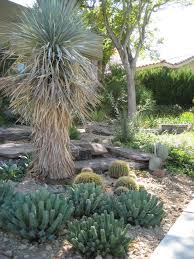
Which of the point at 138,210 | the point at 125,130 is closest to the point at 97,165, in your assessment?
the point at 125,130

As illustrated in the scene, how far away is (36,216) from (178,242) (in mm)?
1499

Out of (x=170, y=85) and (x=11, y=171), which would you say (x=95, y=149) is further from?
(x=170, y=85)

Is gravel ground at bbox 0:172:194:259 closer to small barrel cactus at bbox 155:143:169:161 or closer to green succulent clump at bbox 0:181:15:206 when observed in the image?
green succulent clump at bbox 0:181:15:206

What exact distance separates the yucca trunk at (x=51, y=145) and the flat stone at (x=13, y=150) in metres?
0.72

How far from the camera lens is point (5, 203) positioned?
3832 mm

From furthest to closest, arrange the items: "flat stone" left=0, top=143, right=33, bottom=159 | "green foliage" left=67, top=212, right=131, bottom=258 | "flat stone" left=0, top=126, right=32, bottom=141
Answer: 1. "flat stone" left=0, top=126, right=32, bottom=141
2. "flat stone" left=0, top=143, right=33, bottom=159
3. "green foliage" left=67, top=212, right=131, bottom=258

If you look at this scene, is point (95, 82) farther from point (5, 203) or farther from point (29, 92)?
point (5, 203)

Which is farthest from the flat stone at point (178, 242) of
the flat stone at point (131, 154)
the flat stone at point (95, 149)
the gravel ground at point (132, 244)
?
the flat stone at point (95, 149)

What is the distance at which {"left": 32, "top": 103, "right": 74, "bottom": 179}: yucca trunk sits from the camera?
5.59m

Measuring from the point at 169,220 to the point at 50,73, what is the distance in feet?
8.49

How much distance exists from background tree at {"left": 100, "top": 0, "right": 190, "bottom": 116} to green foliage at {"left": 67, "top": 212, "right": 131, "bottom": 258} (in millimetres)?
11329

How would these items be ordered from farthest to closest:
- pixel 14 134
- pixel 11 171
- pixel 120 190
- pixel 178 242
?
pixel 14 134 → pixel 11 171 → pixel 120 190 → pixel 178 242

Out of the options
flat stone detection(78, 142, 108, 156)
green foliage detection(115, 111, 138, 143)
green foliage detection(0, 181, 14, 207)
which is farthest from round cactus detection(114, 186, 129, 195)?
green foliage detection(115, 111, 138, 143)

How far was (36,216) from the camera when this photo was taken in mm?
3457
